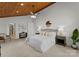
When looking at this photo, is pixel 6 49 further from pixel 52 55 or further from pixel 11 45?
pixel 52 55

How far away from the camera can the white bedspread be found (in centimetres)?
177

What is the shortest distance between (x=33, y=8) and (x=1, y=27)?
1.74 ft

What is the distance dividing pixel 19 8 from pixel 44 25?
438 millimetres

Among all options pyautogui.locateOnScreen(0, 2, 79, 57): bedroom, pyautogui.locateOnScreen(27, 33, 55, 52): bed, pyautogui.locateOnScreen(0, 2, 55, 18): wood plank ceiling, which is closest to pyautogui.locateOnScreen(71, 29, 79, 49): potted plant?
pyautogui.locateOnScreen(0, 2, 79, 57): bedroom

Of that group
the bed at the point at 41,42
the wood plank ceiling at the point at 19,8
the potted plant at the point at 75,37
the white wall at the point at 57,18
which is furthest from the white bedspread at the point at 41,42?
the wood plank ceiling at the point at 19,8

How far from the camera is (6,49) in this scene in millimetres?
1739

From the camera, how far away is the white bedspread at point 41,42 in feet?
5.80

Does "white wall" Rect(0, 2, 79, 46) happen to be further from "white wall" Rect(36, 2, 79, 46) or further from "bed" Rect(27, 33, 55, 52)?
"bed" Rect(27, 33, 55, 52)

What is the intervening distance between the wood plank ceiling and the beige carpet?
396 mm

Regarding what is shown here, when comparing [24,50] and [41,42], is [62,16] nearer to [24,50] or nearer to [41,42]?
[41,42]

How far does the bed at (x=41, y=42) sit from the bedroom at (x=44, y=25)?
4cm

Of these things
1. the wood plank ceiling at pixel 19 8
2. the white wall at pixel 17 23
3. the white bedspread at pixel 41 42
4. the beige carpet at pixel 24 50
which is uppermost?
the wood plank ceiling at pixel 19 8

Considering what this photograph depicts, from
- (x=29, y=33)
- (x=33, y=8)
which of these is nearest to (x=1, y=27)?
(x=29, y=33)

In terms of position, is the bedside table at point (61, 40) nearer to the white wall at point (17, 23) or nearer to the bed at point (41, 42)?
the bed at point (41, 42)
